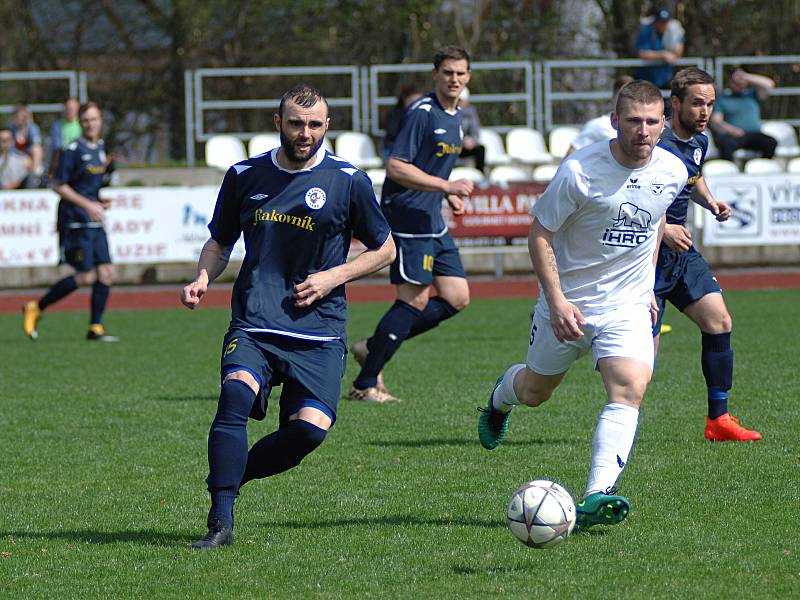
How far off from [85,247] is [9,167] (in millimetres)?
7112

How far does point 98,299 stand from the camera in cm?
1353

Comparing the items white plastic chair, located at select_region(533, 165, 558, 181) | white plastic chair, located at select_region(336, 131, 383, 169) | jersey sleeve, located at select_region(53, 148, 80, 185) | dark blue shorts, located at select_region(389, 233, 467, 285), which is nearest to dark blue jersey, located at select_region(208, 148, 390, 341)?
dark blue shorts, located at select_region(389, 233, 467, 285)

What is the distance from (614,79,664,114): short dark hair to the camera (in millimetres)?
5367

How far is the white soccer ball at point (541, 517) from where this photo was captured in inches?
197

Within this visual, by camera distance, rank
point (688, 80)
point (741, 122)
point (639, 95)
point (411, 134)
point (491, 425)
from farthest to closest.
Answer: point (741, 122)
point (411, 134)
point (688, 80)
point (491, 425)
point (639, 95)

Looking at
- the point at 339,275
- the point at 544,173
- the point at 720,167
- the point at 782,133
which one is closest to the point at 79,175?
the point at 339,275

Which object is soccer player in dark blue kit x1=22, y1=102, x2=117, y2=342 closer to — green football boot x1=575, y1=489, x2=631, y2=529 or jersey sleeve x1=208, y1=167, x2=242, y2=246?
jersey sleeve x1=208, y1=167, x2=242, y2=246

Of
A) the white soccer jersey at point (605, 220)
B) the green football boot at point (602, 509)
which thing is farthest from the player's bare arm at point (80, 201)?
the green football boot at point (602, 509)

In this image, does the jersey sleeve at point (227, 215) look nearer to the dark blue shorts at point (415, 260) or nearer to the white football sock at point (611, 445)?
the white football sock at point (611, 445)

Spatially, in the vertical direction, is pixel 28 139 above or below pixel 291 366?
above

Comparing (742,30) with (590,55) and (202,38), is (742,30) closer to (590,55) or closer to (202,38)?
(590,55)

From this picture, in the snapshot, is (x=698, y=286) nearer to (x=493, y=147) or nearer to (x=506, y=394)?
(x=506, y=394)

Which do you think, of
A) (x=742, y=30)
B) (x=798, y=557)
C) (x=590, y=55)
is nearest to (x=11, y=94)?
(x=590, y=55)

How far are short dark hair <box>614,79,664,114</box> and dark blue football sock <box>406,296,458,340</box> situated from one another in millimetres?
4046
